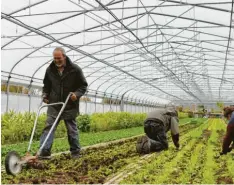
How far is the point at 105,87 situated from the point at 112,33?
52.7ft

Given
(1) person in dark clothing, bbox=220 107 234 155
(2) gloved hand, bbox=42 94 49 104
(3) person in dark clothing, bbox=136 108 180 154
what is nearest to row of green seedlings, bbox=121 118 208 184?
(1) person in dark clothing, bbox=220 107 234 155

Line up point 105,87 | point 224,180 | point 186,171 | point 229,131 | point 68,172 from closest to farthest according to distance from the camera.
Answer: point 224,180 → point 68,172 → point 186,171 → point 229,131 → point 105,87

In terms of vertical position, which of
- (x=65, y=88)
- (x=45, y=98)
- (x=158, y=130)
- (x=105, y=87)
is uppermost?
(x=105, y=87)

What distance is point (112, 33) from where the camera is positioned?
17391mm

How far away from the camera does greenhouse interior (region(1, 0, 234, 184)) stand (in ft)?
18.4

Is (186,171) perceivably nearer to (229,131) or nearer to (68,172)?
(229,131)

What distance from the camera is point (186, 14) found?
50.4 feet

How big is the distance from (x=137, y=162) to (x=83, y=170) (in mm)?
1427

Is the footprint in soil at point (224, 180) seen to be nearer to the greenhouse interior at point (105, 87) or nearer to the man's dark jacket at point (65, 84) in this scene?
the greenhouse interior at point (105, 87)

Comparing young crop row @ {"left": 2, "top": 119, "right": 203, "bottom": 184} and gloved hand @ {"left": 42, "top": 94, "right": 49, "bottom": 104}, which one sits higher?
gloved hand @ {"left": 42, "top": 94, "right": 49, "bottom": 104}

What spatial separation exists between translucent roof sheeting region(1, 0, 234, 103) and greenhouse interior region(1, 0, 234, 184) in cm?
5

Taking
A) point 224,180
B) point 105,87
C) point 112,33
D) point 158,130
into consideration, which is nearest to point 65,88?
point 224,180

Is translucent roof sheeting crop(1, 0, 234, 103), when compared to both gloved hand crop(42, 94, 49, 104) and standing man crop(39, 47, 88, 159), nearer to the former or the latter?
standing man crop(39, 47, 88, 159)

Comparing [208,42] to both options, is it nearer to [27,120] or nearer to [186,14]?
[186,14]
